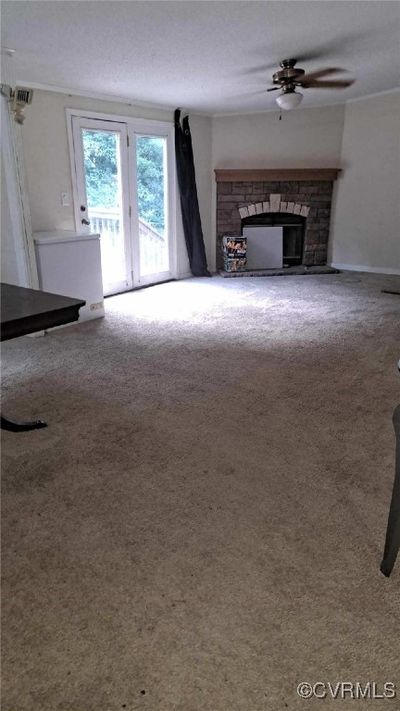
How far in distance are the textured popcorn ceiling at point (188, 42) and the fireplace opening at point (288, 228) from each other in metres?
2.21

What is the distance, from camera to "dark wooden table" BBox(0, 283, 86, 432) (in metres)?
1.77

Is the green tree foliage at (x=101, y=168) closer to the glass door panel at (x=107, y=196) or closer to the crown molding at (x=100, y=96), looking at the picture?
the glass door panel at (x=107, y=196)

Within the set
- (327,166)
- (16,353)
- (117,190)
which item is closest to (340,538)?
(16,353)

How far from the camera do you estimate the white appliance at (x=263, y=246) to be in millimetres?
6883

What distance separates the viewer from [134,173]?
18.1ft

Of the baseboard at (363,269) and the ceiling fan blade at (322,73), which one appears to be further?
the baseboard at (363,269)

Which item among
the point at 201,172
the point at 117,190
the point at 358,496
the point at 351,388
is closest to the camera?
the point at 358,496

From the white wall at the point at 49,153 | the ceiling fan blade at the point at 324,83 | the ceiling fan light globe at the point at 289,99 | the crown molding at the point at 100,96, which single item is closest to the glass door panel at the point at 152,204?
the crown molding at the point at 100,96

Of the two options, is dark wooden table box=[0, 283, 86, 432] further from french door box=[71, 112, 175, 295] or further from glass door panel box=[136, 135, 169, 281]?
glass door panel box=[136, 135, 169, 281]

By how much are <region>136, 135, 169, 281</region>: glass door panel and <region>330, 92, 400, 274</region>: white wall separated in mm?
2621

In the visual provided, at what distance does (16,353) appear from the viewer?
12.1 ft

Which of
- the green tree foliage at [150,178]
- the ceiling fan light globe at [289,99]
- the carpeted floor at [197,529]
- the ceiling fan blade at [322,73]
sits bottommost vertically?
the carpeted floor at [197,529]

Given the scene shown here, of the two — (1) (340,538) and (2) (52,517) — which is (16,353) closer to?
(2) (52,517)

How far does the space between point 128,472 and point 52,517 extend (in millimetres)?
407
